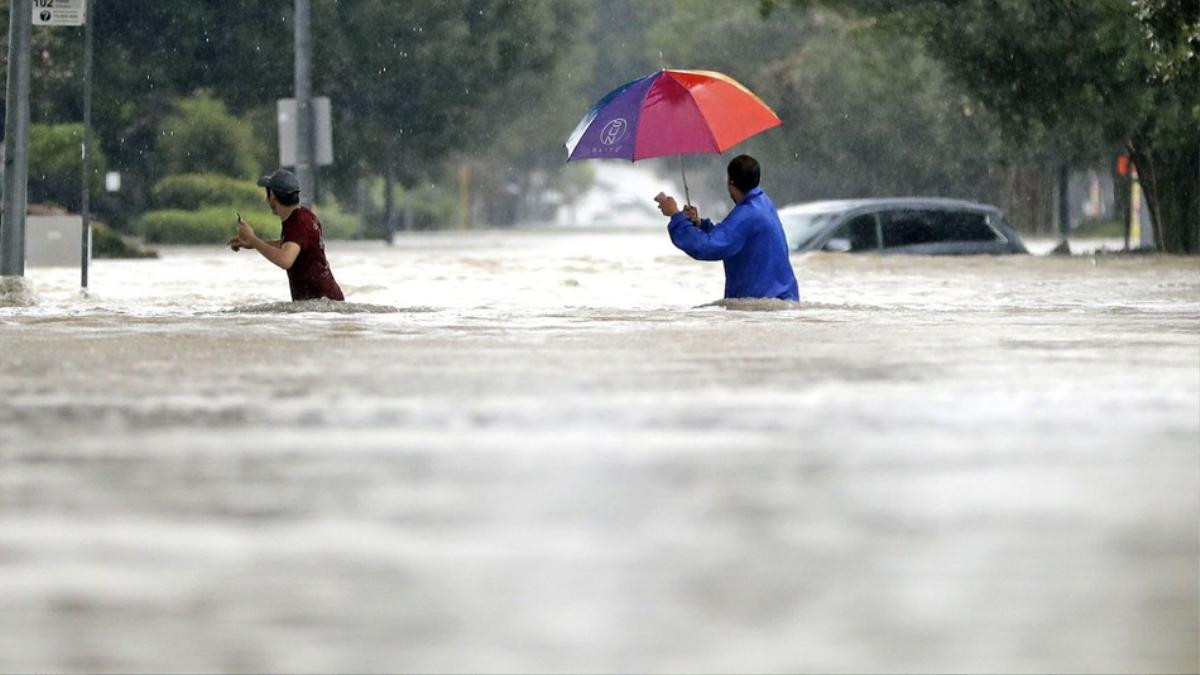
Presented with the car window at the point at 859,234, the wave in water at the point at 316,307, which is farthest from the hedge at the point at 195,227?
the wave in water at the point at 316,307

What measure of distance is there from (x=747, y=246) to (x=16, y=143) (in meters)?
6.53

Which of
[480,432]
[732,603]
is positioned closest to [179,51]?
[480,432]

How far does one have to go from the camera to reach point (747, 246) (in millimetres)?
17172

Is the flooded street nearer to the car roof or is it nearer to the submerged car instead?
the submerged car

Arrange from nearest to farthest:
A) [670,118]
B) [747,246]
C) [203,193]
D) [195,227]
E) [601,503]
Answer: [601,503], [747,246], [670,118], [195,227], [203,193]

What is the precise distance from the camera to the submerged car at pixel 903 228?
101 ft

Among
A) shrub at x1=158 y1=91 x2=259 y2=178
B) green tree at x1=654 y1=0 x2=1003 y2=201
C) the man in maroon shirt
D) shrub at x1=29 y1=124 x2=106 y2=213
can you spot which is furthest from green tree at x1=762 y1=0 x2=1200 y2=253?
shrub at x1=158 y1=91 x2=259 y2=178

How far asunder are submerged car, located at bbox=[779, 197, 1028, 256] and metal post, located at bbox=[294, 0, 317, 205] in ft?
18.3

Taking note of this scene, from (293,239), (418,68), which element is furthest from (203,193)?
(293,239)

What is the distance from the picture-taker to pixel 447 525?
23.2ft

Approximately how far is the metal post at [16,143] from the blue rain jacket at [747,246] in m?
6.11

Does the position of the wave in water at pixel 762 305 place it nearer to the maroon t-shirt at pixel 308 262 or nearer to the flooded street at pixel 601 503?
the flooded street at pixel 601 503

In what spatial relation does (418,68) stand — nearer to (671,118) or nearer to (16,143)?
(16,143)

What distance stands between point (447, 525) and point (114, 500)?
43.7 inches
